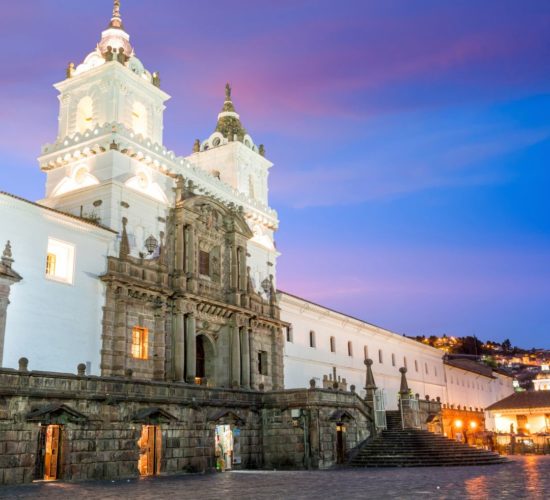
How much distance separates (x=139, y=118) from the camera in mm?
39438

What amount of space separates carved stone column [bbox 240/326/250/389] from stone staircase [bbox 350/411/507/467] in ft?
29.1

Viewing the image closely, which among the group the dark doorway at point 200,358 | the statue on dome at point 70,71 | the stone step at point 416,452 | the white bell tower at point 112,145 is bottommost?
the stone step at point 416,452

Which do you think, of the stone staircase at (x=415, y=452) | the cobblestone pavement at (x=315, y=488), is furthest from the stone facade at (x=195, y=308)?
the cobblestone pavement at (x=315, y=488)

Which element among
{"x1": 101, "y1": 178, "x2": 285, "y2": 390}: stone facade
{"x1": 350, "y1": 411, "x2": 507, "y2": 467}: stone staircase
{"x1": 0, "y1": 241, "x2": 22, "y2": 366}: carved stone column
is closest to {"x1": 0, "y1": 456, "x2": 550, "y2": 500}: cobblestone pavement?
{"x1": 350, "y1": 411, "x2": 507, "y2": 467}: stone staircase

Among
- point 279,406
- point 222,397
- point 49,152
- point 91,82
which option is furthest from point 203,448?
point 91,82

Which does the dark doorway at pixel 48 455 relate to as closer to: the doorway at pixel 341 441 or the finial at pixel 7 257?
the finial at pixel 7 257

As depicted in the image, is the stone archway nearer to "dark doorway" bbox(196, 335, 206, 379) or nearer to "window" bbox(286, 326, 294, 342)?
"dark doorway" bbox(196, 335, 206, 379)

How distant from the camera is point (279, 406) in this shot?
1355 inches

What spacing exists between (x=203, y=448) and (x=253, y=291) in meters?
15.3

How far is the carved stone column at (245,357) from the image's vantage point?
133 feet

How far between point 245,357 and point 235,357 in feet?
3.82

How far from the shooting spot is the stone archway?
130ft

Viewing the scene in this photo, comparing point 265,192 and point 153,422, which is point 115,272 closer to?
point 153,422

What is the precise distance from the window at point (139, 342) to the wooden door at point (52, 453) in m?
7.46
